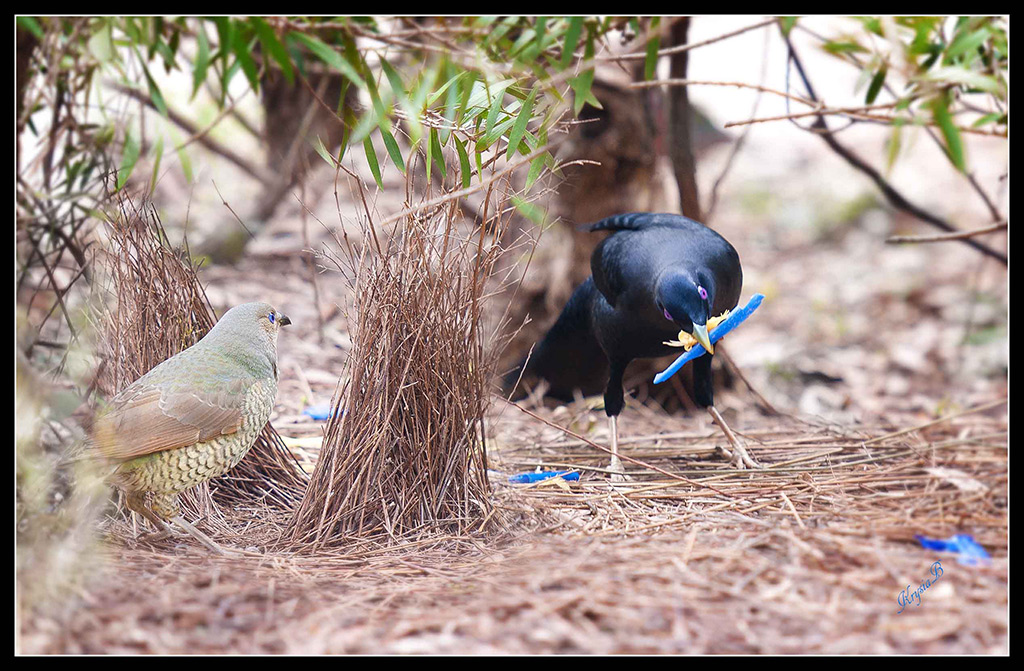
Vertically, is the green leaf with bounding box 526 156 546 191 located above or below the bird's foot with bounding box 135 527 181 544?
above

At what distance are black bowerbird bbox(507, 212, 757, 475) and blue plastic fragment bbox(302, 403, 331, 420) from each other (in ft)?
2.77

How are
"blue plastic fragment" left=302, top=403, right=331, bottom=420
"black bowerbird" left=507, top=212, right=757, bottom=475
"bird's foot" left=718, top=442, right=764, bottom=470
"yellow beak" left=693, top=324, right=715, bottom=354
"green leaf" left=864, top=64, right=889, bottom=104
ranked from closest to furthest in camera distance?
"green leaf" left=864, top=64, right=889, bottom=104 → "yellow beak" left=693, top=324, right=715, bottom=354 → "black bowerbird" left=507, top=212, right=757, bottom=475 → "bird's foot" left=718, top=442, right=764, bottom=470 → "blue plastic fragment" left=302, top=403, right=331, bottom=420

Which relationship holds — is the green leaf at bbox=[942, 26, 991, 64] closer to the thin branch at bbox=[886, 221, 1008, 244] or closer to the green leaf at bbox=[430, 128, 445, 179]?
the thin branch at bbox=[886, 221, 1008, 244]

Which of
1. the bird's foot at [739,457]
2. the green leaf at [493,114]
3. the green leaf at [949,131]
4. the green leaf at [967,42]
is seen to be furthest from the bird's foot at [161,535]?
the green leaf at [967,42]

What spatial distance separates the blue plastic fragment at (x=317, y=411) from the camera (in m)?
4.17

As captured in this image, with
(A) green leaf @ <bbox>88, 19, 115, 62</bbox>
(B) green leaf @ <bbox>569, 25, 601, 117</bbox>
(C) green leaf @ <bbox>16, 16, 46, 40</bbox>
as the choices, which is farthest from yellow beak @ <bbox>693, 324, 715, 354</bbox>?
(C) green leaf @ <bbox>16, 16, 46, 40</bbox>

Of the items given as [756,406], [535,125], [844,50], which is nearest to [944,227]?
[756,406]

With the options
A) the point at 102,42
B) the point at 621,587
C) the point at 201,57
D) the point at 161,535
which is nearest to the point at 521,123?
the point at 201,57

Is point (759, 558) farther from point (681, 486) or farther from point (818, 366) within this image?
point (818, 366)

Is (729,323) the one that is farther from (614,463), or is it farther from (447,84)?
(447,84)

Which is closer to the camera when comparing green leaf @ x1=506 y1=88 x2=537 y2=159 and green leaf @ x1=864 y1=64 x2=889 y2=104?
green leaf @ x1=506 y1=88 x2=537 y2=159

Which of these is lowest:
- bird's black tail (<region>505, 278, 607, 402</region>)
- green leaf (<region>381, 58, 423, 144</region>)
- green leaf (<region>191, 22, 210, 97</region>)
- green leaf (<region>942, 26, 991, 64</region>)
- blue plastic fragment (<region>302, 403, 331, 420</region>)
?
blue plastic fragment (<region>302, 403, 331, 420</region>)

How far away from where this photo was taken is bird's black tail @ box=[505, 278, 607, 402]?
14.1 feet

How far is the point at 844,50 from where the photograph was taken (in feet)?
9.68
